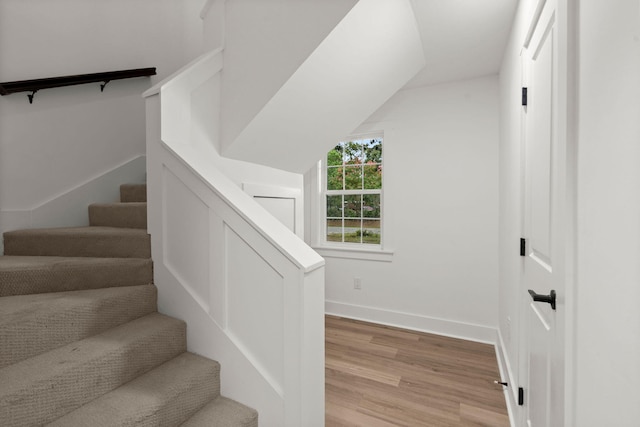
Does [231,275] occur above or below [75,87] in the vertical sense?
below

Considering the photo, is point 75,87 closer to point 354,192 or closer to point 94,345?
point 94,345

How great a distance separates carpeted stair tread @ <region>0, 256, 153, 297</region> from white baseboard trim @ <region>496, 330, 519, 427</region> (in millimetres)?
2174

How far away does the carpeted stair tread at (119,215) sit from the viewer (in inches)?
78.5

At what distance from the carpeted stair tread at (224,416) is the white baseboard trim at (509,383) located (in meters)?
1.41

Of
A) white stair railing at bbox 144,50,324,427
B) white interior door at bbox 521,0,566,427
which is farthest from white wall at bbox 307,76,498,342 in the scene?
white stair railing at bbox 144,50,324,427

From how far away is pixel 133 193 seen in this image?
7.84ft

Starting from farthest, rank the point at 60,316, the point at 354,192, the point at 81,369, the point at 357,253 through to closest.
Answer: the point at 354,192 → the point at 357,253 → the point at 60,316 → the point at 81,369

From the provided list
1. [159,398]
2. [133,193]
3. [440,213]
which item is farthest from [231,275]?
[440,213]

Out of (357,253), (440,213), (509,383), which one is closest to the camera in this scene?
(509,383)

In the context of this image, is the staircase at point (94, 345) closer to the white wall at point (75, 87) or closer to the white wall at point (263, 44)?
the white wall at point (75, 87)

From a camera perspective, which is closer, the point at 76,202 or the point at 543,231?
the point at 543,231

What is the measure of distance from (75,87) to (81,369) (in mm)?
2195

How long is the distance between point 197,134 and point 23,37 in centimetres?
150

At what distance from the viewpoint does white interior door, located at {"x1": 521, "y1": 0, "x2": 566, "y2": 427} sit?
942 mm
